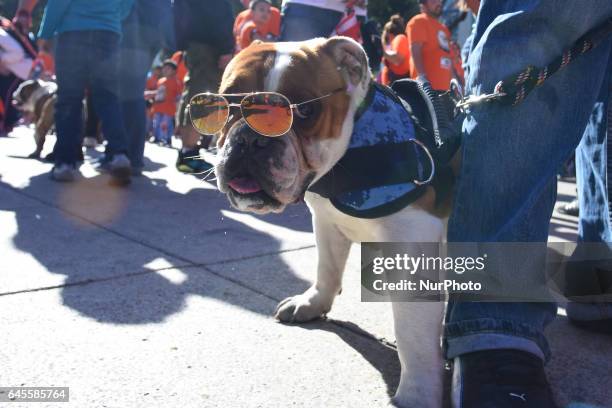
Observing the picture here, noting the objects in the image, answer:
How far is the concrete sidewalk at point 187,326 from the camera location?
1.91m

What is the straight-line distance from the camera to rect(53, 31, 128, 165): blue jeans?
5406 mm

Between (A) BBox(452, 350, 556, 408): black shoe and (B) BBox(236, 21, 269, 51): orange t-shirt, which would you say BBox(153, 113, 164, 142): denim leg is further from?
(A) BBox(452, 350, 556, 408): black shoe

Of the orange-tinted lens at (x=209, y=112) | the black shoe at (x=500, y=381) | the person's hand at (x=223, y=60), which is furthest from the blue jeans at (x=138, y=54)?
the black shoe at (x=500, y=381)

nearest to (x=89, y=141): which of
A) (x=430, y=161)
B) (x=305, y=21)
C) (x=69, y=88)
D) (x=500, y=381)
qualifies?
(x=69, y=88)

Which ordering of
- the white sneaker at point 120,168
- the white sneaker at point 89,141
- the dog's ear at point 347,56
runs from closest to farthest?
the dog's ear at point 347,56
the white sneaker at point 120,168
the white sneaker at point 89,141

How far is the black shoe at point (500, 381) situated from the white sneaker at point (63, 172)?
15.2 ft

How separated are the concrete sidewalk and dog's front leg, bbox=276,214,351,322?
0.20 ft

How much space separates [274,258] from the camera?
3.44 meters

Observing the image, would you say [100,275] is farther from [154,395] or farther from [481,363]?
[481,363]

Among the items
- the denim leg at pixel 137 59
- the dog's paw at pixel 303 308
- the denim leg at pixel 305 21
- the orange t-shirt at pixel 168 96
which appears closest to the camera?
the dog's paw at pixel 303 308

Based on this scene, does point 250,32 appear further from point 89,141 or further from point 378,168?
point 378,168

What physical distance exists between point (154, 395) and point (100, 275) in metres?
1.24

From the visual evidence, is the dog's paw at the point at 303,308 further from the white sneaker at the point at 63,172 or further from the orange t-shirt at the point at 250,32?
the orange t-shirt at the point at 250,32

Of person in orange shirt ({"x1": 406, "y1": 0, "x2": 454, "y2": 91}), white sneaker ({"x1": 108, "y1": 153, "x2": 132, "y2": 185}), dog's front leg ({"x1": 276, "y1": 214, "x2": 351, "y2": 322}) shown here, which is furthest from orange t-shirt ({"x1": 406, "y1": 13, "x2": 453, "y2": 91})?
dog's front leg ({"x1": 276, "y1": 214, "x2": 351, "y2": 322})
